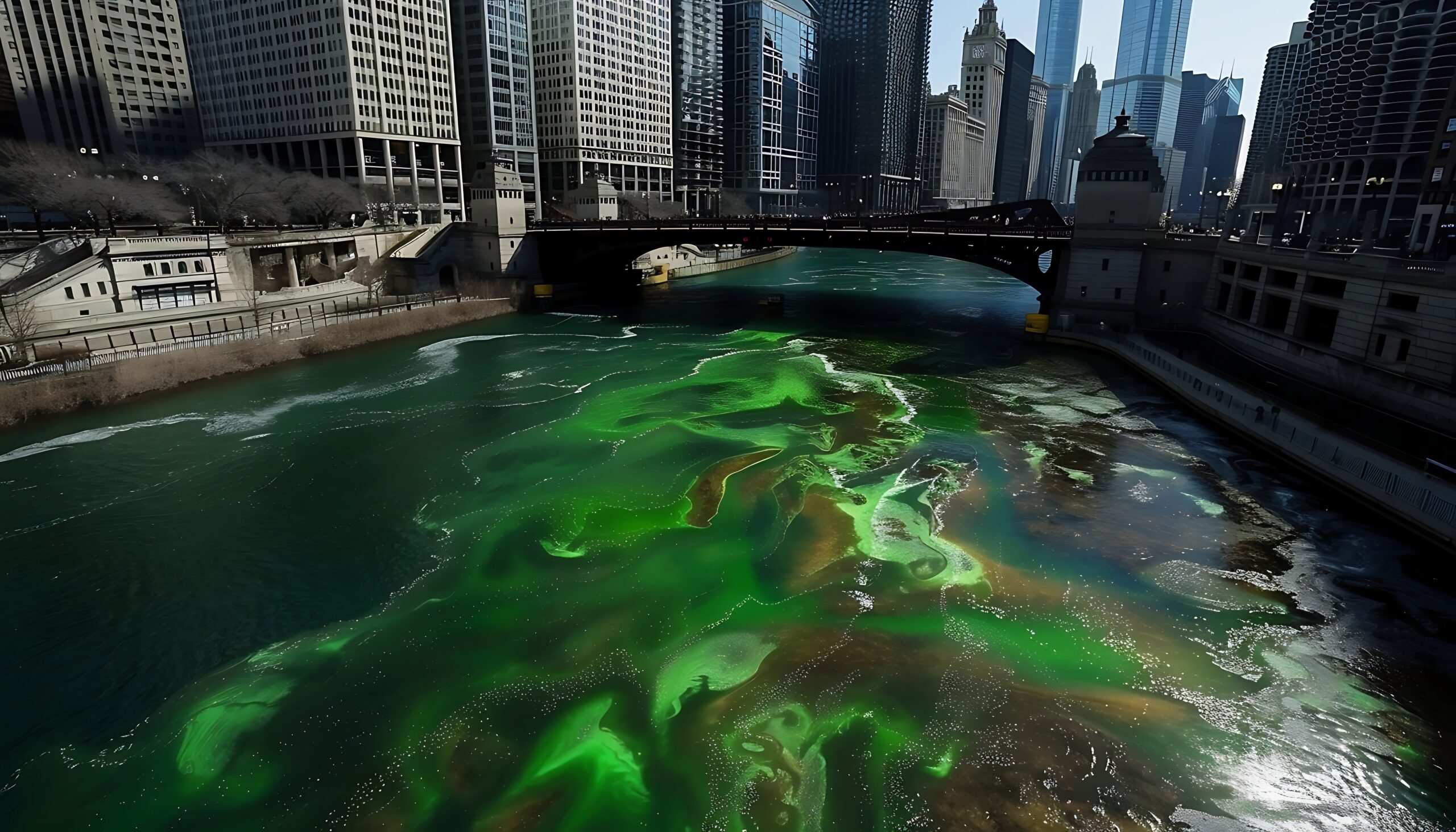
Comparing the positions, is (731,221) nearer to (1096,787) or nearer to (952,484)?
(952,484)

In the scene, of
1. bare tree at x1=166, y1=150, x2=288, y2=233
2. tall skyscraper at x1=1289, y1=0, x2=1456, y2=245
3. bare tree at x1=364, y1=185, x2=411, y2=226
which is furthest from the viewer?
tall skyscraper at x1=1289, y1=0, x2=1456, y2=245

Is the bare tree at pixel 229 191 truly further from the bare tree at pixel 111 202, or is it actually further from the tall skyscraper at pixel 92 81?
the tall skyscraper at pixel 92 81

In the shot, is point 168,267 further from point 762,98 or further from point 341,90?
point 762,98

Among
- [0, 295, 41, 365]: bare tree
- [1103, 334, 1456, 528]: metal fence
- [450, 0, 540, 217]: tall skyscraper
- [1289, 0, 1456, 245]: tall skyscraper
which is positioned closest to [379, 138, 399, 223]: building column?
[450, 0, 540, 217]: tall skyscraper

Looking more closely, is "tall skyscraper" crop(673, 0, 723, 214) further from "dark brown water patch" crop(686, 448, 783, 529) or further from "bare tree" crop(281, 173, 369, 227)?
"dark brown water patch" crop(686, 448, 783, 529)

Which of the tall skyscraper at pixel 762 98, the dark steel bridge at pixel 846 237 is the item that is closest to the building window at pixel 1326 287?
the dark steel bridge at pixel 846 237

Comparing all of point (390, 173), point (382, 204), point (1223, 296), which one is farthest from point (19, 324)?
point (390, 173)
